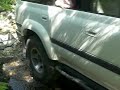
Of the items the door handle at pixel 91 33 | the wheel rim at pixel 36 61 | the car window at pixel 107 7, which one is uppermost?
the car window at pixel 107 7

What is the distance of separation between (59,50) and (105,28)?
115cm

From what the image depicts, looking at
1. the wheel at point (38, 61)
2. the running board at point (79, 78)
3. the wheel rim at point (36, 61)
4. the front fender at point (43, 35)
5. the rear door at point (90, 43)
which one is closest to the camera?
the rear door at point (90, 43)

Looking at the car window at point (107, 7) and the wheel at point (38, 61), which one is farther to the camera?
the wheel at point (38, 61)

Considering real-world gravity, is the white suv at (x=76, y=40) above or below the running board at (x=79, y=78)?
above

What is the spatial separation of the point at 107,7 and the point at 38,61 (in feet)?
7.18

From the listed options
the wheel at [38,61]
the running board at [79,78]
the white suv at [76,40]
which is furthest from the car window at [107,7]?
the wheel at [38,61]

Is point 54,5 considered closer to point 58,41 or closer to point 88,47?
point 58,41

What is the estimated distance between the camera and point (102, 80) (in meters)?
3.66

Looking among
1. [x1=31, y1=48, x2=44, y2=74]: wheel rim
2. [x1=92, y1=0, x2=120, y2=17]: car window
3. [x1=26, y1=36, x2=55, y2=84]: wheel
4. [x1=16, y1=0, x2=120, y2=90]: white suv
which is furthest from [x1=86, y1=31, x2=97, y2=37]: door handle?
[x1=31, y1=48, x2=44, y2=74]: wheel rim

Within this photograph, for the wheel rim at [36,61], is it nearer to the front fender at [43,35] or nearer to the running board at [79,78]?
the front fender at [43,35]

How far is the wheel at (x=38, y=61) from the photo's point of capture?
5062mm

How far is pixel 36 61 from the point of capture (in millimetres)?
5594

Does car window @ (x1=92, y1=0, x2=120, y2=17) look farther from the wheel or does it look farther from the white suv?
the wheel

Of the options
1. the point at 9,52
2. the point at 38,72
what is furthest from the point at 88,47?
the point at 9,52
